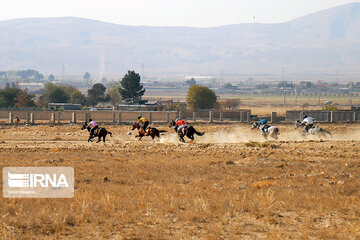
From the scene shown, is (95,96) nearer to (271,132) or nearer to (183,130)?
(271,132)

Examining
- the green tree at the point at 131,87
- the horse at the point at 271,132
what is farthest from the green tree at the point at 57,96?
the horse at the point at 271,132

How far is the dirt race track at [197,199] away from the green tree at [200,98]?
7308 cm

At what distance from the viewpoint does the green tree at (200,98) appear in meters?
105

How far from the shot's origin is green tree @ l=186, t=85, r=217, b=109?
10462 centimetres

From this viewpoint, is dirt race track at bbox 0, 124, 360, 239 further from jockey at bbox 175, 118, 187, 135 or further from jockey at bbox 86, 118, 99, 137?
jockey at bbox 86, 118, 99, 137

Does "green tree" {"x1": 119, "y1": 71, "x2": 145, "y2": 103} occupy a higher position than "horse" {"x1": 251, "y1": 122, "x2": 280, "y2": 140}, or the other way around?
"green tree" {"x1": 119, "y1": 71, "x2": 145, "y2": 103}

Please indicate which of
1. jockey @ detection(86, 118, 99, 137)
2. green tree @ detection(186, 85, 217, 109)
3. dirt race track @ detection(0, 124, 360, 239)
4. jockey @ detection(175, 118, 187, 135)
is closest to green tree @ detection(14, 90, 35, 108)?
green tree @ detection(186, 85, 217, 109)

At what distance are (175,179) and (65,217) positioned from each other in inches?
297

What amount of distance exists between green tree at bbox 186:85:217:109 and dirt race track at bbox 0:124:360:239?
2877 inches

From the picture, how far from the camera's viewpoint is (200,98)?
346 feet

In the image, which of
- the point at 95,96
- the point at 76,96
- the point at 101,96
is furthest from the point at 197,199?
the point at 101,96

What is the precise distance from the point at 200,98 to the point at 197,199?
288ft

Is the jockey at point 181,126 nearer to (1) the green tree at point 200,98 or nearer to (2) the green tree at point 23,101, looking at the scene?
(2) the green tree at point 23,101

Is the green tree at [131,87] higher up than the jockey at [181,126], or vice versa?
the green tree at [131,87]
